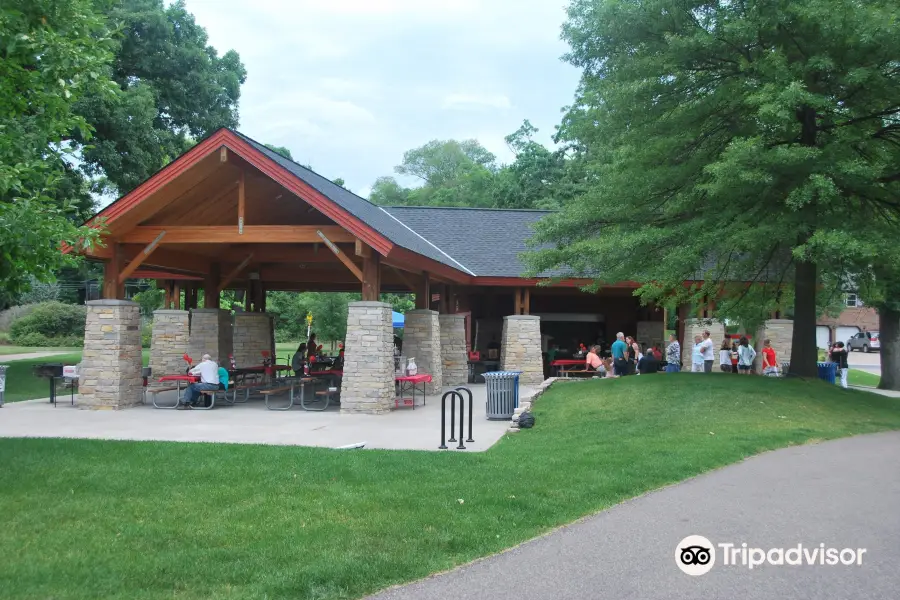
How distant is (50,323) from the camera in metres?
Answer: 41.9

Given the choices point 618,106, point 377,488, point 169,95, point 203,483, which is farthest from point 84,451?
point 169,95

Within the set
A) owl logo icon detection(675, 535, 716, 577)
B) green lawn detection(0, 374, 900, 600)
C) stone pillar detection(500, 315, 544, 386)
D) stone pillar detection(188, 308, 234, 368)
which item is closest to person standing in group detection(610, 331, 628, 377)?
stone pillar detection(500, 315, 544, 386)

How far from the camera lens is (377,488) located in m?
6.95

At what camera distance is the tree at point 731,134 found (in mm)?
11961

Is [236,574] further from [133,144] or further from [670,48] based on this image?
[133,144]

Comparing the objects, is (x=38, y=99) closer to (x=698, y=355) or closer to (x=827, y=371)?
(x=698, y=355)

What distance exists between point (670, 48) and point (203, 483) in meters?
10.8

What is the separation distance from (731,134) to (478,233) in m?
11.9

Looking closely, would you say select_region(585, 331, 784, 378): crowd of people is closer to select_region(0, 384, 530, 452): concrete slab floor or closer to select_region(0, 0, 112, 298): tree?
select_region(0, 384, 530, 452): concrete slab floor

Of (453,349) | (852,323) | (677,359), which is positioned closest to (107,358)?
(453,349)

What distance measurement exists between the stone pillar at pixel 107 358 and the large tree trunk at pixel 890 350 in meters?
20.7

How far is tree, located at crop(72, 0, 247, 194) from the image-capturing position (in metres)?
20.1

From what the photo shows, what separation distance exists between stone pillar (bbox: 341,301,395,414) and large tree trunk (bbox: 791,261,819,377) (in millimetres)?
8346

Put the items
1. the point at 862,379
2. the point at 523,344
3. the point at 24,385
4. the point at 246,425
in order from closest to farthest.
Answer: the point at 246,425 → the point at 24,385 → the point at 523,344 → the point at 862,379
